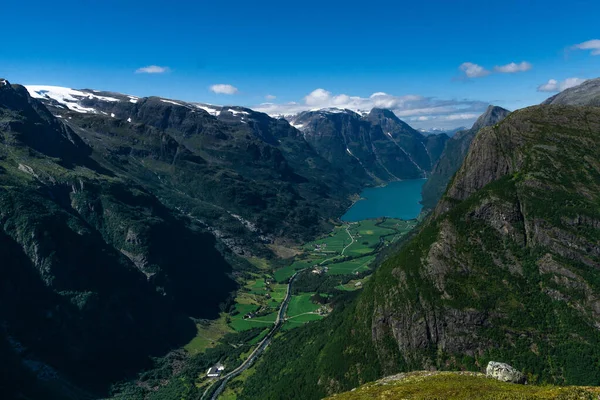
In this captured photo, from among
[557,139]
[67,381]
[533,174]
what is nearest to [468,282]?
[533,174]

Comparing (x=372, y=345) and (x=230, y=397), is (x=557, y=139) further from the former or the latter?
(x=230, y=397)

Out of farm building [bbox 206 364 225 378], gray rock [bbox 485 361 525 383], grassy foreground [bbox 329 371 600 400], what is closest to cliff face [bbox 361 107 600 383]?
gray rock [bbox 485 361 525 383]

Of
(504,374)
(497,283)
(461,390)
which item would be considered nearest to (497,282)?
(497,283)

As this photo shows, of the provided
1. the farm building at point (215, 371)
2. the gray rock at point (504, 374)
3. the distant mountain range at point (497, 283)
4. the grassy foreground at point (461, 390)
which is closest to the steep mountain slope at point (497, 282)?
the distant mountain range at point (497, 283)

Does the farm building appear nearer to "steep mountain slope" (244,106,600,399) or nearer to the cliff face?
"steep mountain slope" (244,106,600,399)

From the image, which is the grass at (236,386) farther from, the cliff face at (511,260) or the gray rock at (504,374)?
the gray rock at (504,374)

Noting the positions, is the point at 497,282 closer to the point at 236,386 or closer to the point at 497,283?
the point at 497,283
